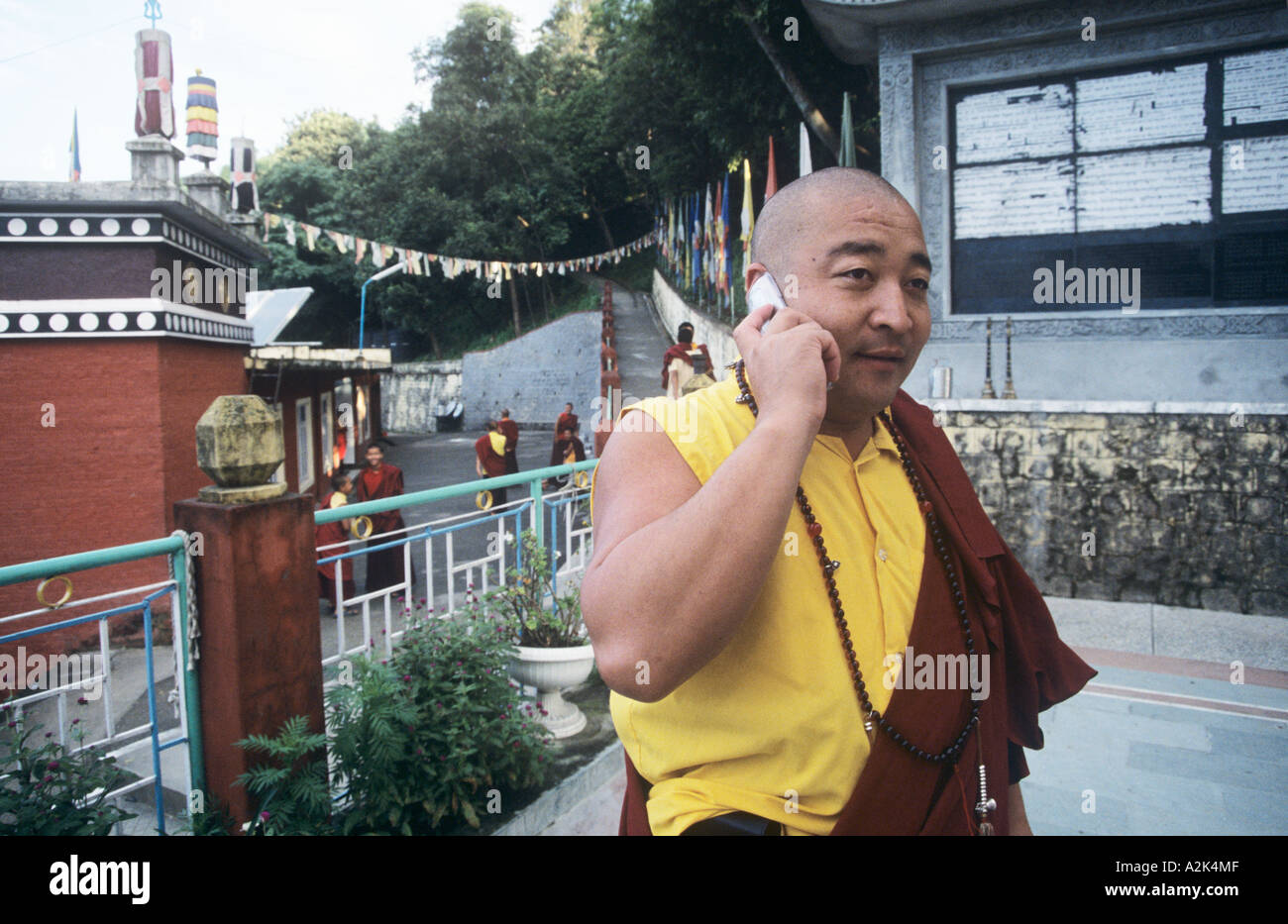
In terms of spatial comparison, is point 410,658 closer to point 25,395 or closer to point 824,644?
point 824,644

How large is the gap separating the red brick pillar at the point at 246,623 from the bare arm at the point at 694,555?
2.12m

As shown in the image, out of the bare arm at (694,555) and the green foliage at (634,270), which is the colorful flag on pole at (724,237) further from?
the green foliage at (634,270)

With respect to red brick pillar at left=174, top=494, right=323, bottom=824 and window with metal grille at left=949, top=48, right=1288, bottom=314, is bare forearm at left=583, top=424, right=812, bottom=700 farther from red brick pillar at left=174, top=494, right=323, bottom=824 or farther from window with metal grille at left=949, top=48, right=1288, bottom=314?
window with metal grille at left=949, top=48, right=1288, bottom=314

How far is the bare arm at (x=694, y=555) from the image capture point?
3.40 feet

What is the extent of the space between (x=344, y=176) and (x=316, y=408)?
2119 centimetres

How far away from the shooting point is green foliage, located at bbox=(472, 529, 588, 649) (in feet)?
13.8

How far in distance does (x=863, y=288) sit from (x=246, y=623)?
243 cm

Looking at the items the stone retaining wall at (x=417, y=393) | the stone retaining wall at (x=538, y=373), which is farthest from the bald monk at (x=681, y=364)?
the stone retaining wall at (x=417, y=393)

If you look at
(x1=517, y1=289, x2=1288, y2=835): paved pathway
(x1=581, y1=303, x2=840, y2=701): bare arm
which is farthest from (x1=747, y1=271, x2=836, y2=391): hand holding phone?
(x1=517, y1=289, x2=1288, y2=835): paved pathway

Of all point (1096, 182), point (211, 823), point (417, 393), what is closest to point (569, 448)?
point (1096, 182)

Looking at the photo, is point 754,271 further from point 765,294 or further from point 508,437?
point 508,437

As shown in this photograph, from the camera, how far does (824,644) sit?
1.25m

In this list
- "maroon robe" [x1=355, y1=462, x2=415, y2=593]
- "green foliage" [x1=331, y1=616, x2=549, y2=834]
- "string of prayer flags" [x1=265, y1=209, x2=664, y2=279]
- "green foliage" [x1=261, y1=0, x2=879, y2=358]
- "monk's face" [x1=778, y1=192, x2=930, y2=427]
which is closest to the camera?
"monk's face" [x1=778, y1=192, x2=930, y2=427]
